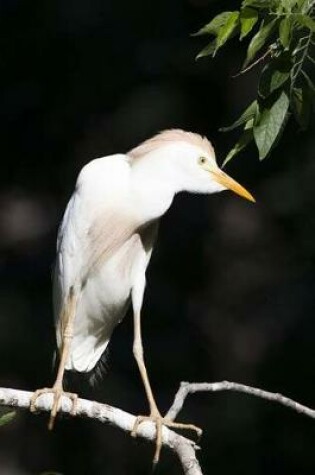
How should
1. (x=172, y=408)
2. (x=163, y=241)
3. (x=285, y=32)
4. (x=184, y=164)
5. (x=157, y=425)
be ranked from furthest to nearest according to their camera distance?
(x=163, y=241)
(x=184, y=164)
(x=157, y=425)
(x=172, y=408)
(x=285, y=32)

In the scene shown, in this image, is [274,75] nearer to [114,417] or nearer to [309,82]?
[309,82]

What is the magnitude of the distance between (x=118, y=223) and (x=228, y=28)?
0.94 metres

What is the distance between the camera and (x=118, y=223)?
3.29 meters

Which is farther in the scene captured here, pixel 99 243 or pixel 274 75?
pixel 99 243

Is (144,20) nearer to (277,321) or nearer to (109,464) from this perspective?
(277,321)

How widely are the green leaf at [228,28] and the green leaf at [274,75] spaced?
80 millimetres

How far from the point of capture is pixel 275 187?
5.20 meters

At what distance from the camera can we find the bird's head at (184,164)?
317cm

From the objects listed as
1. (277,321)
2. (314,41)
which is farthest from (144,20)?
(314,41)

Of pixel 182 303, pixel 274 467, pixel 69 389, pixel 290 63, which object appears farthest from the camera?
pixel 182 303

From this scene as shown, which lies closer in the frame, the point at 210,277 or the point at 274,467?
the point at 274,467

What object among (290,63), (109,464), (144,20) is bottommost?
(109,464)

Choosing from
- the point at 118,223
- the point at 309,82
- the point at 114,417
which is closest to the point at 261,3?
the point at 309,82

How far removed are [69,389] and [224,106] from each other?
192 cm
